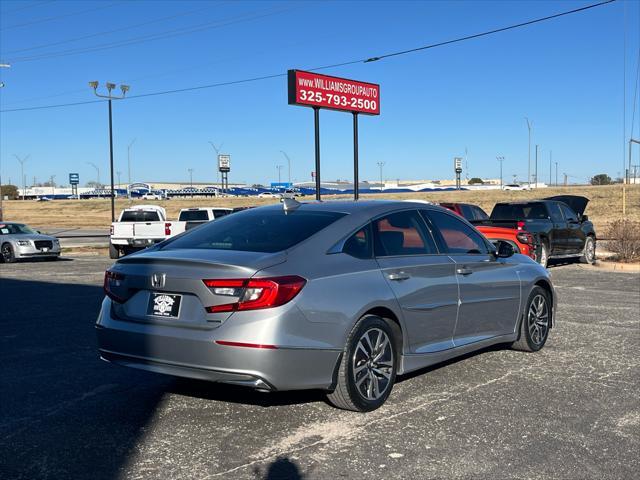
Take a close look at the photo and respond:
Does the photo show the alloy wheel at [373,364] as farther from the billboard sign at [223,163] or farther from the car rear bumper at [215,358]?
the billboard sign at [223,163]

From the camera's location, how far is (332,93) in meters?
27.2

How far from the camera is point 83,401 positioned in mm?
5855

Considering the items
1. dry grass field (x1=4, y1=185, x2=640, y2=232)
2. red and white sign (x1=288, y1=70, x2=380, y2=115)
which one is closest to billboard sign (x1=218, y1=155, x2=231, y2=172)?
dry grass field (x1=4, y1=185, x2=640, y2=232)

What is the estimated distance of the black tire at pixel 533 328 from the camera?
24.8 feet

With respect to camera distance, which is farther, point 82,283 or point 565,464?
point 82,283

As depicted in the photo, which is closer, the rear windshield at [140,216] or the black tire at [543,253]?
the black tire at [543,253]

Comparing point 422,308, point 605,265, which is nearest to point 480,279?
point 422,308

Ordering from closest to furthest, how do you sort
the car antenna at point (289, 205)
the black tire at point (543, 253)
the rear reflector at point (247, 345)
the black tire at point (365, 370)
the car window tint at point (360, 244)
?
the rear reflector at point (247, 345), the black tire at point (365, 370), the car window tint at point (360, 244), the car antenna at point (289, 205), the black tire at point (543, 253)

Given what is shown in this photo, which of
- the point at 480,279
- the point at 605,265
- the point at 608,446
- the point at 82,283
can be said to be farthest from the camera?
the point at 605,265

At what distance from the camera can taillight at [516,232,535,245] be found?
1579 cm

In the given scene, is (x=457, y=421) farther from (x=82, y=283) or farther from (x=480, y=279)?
(x=82, y=283)

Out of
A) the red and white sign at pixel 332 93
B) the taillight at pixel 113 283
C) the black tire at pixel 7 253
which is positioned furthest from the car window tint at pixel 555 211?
the black tire at pixel 7 253

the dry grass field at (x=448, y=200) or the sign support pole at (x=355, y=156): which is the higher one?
the sign support pole at (x=355, y=156)

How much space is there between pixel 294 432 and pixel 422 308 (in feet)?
5.14
